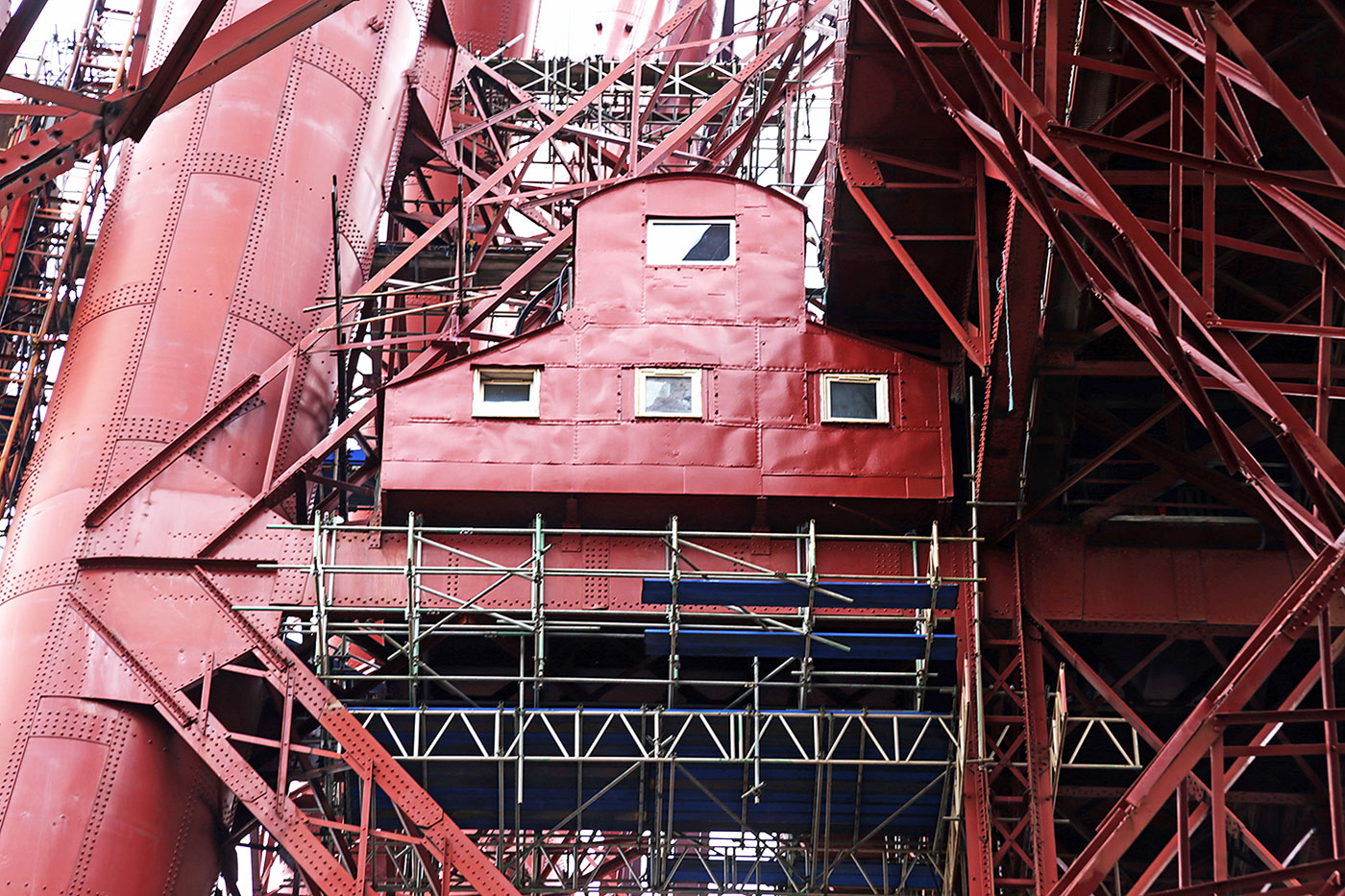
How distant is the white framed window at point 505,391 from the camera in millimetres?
22469

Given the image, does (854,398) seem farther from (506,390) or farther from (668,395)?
(506,390)

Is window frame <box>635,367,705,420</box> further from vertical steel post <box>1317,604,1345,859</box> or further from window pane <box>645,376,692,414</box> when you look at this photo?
vertical steel post <box>1317,604,1345,859</box>

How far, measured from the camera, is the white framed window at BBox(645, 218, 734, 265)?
23656 mm

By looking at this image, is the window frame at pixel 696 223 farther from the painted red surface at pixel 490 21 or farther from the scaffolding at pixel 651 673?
the painted red surface at pixel 490 21

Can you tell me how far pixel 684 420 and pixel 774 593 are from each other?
273 centimetres

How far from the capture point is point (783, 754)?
23.1 metres

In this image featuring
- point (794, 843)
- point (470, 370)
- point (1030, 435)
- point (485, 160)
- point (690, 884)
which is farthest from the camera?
point (485, 160)

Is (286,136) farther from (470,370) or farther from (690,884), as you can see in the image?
(690,884)

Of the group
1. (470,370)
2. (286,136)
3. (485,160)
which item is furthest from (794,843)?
(485,160)

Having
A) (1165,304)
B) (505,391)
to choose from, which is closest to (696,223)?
(505,391)

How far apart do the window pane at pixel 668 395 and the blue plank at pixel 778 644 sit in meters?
2.95

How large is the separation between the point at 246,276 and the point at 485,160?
10.2 meters

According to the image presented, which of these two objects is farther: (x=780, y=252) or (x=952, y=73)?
(x=780, y=252)

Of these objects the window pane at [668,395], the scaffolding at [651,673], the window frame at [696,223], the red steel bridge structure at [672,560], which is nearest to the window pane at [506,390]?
the red steel bridge structure at [672,560]
